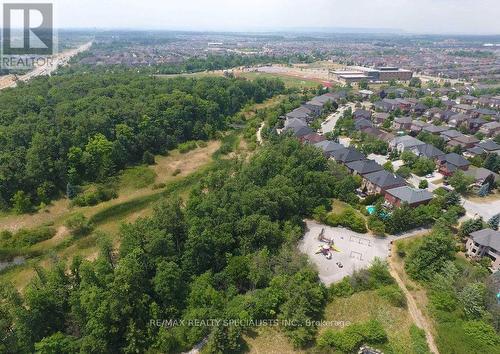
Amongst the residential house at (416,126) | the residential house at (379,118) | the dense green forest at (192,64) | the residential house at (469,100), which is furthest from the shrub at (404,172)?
the dense green forest at (192,64)

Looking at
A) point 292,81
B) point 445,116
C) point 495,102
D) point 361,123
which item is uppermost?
point 292,81

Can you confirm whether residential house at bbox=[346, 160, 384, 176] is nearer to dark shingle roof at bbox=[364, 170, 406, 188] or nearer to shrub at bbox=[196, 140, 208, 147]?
dark shingle roof at bbox=[364, 170, 406, 188]

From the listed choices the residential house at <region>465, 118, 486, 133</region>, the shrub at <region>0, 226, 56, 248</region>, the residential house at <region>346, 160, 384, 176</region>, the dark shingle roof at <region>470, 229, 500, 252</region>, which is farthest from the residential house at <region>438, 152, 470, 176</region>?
the shrub at <region>0, 226, 56, 248</region>

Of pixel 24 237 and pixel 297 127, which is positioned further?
pixel 297 127

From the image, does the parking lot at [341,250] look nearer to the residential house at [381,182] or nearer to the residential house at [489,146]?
the residential house at [381,182]

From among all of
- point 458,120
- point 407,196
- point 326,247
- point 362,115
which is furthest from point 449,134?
point 326,247

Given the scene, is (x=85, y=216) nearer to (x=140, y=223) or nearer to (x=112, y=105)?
(x=140, y=223)

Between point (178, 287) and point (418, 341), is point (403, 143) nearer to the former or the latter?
point (418, 341)
